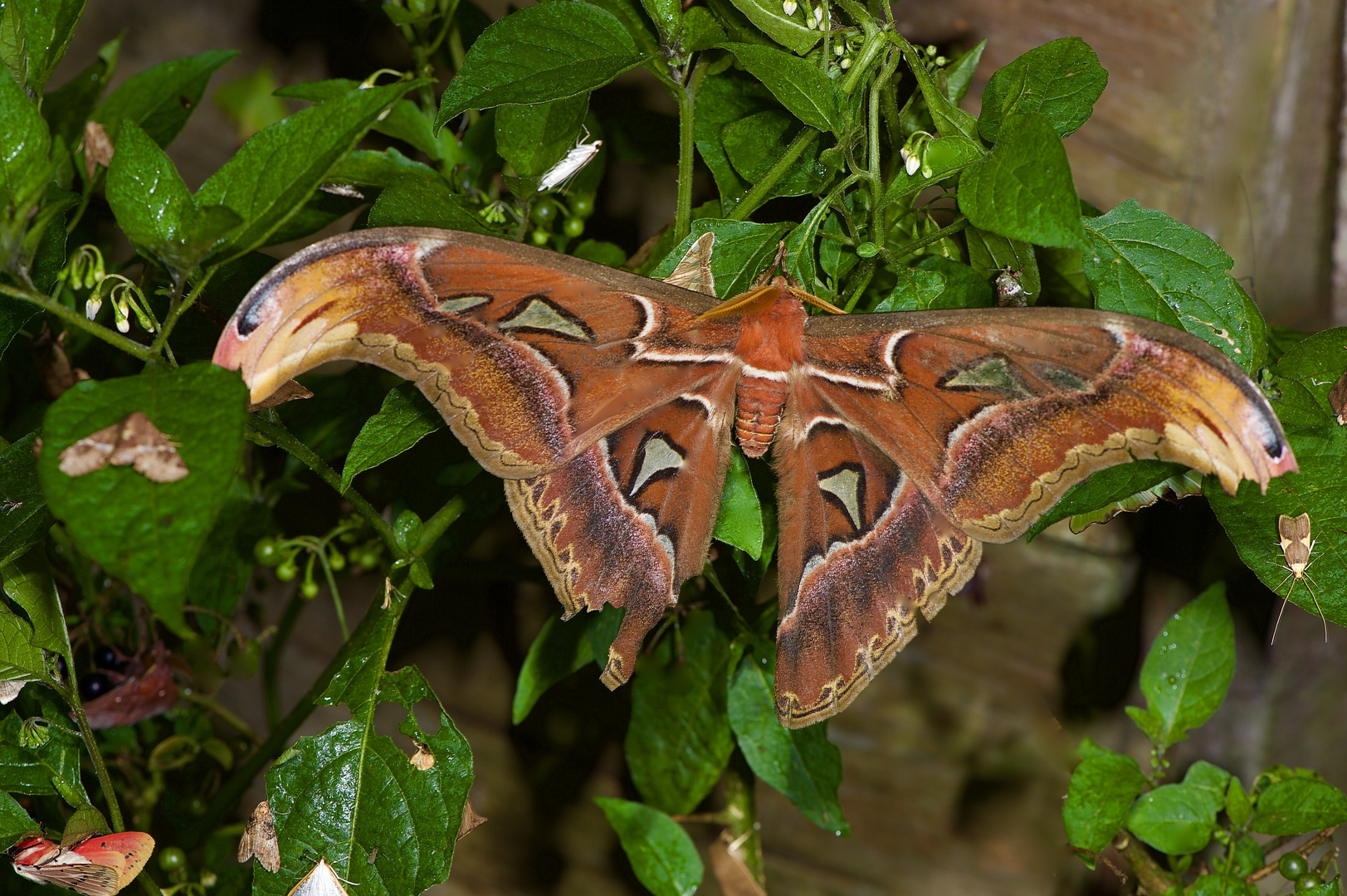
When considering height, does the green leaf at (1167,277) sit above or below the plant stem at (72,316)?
below

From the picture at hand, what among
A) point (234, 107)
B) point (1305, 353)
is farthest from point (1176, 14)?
point (234, 107)

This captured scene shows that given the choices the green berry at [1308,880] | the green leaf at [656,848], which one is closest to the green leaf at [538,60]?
the green leaf at [656,848]

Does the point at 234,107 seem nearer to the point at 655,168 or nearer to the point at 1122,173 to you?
the point at 655,168

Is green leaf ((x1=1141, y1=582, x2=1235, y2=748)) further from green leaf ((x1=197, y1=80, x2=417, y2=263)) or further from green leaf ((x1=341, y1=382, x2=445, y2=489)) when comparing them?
green leaf ((x1=197, y1=80, x2=417, y2=263))

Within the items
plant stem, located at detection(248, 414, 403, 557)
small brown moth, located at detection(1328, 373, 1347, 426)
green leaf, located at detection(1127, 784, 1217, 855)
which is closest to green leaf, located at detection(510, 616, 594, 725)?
plant stem, located at detection(248, 414, 403, 557)

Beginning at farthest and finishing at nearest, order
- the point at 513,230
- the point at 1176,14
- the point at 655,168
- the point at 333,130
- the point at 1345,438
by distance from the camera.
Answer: the point at 655,168
the point at 1176,14
the point at 513,230
the point at 1345,438
the point at 333,130

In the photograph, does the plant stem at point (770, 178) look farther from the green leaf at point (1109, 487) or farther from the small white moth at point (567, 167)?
the green leaf at point (1109, 487)

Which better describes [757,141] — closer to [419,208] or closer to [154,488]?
[419,208]
